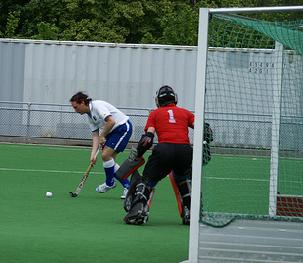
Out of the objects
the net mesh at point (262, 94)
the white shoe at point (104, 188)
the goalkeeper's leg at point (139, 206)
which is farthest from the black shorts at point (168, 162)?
the white shoe at point (104, 188)

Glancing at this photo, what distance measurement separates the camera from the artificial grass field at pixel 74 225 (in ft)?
34.1

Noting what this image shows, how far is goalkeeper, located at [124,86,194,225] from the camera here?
41.9 ft

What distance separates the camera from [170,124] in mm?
12797

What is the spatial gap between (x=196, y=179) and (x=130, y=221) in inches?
137

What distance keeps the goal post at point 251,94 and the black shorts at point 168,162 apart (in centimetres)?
39

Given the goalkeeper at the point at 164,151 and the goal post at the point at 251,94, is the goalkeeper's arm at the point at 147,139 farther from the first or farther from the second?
the goal post at the point at 251,94

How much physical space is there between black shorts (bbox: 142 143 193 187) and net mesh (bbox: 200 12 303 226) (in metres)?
0.39

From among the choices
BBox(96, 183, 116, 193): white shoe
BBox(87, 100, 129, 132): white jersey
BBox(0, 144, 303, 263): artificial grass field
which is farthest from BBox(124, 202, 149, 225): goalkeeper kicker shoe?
BBox(96, 183, 116, 193): white shoe

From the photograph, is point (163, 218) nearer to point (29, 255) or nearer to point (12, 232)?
point (12, 232)

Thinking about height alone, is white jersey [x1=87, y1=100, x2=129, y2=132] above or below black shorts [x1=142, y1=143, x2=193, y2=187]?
above

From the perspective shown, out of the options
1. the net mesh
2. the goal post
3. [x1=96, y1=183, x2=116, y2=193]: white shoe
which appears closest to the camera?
the goal post

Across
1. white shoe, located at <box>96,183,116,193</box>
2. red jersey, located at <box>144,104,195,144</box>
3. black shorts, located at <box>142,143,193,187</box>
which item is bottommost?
white shoe, located at <box>96,183,116,193</box>

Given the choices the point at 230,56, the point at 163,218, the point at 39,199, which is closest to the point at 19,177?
Result: the point at 39,199

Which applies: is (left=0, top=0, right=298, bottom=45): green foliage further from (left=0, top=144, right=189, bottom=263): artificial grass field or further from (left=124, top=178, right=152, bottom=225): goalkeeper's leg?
(left=124, top=178, right=152, bottom=225): goalkeeper's leg
